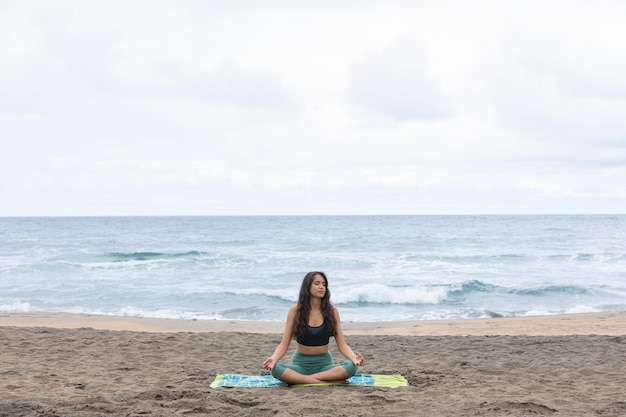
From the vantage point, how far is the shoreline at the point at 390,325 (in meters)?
12.6

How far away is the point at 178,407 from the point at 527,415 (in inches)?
125

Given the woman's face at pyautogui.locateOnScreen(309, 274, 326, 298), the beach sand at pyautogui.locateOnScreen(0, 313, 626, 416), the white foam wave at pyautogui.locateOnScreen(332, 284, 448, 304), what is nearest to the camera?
the beach sand at pyautogui.locateOnScreen(0, 313, 626, 416)

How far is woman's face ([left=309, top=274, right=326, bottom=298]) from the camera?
6.52m

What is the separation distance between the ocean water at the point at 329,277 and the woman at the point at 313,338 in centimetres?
1092

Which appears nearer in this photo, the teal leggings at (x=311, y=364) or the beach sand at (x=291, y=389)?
the beach sand at (x=291, y=389)

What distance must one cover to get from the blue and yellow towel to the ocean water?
1055 cm

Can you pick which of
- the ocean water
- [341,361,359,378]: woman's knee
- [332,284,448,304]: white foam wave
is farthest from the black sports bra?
[332,284,448,304]: white foam wave

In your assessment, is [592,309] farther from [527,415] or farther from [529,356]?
[527,415]

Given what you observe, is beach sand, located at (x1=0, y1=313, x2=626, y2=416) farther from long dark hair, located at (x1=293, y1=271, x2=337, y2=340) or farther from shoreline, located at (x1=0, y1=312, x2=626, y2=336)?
shoreline, located at (x1=0, y1=312, x2=626, y2=336)

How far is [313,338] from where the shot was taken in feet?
22.1

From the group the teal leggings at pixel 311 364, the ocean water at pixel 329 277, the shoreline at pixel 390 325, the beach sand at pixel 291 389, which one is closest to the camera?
the beach sand at pixel 291 389

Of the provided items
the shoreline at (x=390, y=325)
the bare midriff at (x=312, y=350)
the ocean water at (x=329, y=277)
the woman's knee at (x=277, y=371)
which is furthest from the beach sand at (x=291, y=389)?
the ocean water at (x=329, y=277)

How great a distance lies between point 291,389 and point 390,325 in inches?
312

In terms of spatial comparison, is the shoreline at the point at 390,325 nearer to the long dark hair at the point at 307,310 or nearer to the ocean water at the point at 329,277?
the ocean water at the point at 329,277
